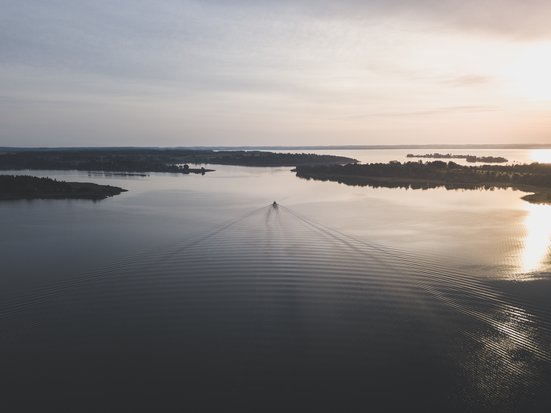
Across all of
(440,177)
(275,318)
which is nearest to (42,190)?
(275,318)

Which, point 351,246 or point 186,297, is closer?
point 186,297

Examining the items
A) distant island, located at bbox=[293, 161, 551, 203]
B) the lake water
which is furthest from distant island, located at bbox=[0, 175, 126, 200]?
distant island, located at bbox=[293, 161, 551, 203]

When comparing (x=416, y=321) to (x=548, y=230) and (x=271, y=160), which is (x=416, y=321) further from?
(x=271, y=160)

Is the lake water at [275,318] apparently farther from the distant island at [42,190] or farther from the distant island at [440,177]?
the distant island at [440,177]

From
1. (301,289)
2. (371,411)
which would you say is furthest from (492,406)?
(301,289)

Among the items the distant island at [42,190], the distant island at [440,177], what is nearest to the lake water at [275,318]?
the distant island at [42,190]

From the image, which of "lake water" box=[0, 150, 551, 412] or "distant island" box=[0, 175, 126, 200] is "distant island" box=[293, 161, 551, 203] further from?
"distant island" box=[0, 175, 126, 200]
